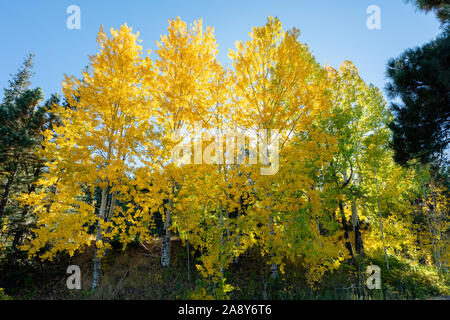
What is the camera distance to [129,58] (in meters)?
6.95

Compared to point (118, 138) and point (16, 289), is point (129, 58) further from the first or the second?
point (16, 289)

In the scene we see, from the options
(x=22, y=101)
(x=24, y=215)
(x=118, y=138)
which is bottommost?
(x=24, y=215)

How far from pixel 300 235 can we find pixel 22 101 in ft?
50.8
